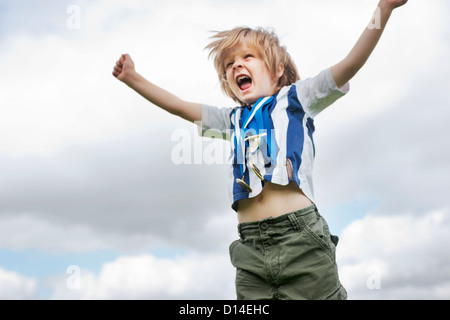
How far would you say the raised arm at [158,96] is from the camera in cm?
270

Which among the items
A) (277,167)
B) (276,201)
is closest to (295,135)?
(277,167)

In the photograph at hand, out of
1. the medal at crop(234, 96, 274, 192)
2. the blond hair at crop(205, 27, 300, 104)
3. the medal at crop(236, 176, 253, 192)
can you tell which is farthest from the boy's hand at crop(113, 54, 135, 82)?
the medal at crop(236, 176, 253, 192)

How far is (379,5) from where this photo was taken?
81.5 inches

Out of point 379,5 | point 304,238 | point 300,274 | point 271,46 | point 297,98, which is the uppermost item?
point 271,46

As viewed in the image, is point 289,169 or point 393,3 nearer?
point 393,3

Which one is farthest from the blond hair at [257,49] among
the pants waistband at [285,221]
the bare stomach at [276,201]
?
the pants waistband at [285,221]

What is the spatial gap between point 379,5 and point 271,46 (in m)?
0.74

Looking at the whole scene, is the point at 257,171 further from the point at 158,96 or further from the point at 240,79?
the point at 158,96

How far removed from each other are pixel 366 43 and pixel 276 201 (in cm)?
88

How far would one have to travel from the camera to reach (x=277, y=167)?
2.22 meters

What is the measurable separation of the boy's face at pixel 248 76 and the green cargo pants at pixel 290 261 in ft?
2.48

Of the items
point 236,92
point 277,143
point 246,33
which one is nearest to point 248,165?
point 277,143

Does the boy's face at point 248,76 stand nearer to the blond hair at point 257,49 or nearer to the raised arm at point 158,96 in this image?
the blond hair at point 257,49

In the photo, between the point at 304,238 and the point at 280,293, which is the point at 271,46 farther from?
the point at 280,293
